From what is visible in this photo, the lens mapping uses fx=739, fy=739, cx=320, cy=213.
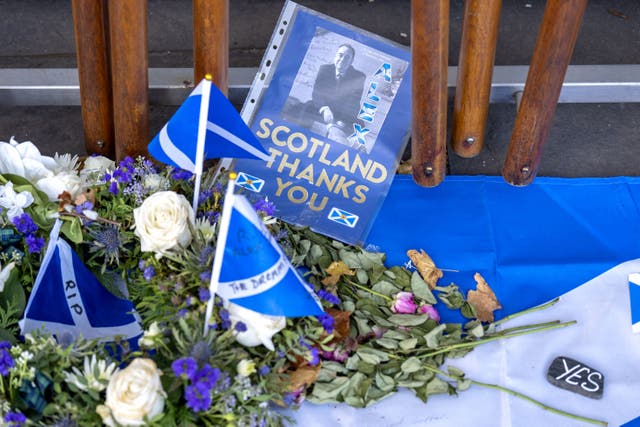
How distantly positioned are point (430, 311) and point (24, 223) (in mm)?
686

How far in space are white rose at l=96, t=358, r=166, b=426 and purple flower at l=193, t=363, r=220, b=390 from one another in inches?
2.0

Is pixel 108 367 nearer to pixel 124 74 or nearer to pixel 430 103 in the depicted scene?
pixel 124 74

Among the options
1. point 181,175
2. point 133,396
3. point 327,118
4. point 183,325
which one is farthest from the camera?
point 327,118

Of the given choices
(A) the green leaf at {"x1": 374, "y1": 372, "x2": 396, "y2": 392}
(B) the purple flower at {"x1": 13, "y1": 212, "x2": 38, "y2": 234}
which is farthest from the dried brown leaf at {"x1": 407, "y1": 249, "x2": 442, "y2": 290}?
(B) the purple flower at {"x1": 13, "y1": 212, "x2": 38, "y2": 234}

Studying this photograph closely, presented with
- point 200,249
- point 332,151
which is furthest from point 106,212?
point 332,151

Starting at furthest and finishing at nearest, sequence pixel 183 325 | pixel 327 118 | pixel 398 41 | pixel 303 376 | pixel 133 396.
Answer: pixel 398 41
pixel 327 118
pixel 303 376
pixel 183 325
pixel 133 396

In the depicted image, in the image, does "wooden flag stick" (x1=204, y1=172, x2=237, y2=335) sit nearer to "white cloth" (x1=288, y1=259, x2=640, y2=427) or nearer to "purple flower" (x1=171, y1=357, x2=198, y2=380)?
"purple flower" (x1=171, y1=357, x2=198, y2=380)

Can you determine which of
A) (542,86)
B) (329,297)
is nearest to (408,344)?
(329,297)

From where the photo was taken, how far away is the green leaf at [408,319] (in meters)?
1.25

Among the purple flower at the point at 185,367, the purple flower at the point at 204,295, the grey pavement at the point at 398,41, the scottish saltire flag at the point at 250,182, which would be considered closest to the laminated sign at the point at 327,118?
the scottish saltire flag at the point at 250,182

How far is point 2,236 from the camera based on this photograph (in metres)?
1.18

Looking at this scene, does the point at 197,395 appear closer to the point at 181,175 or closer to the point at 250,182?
the point at 181,175

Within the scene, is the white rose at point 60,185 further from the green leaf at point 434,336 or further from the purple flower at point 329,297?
the green leaf at point 434,336

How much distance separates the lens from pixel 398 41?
1.86 meters
